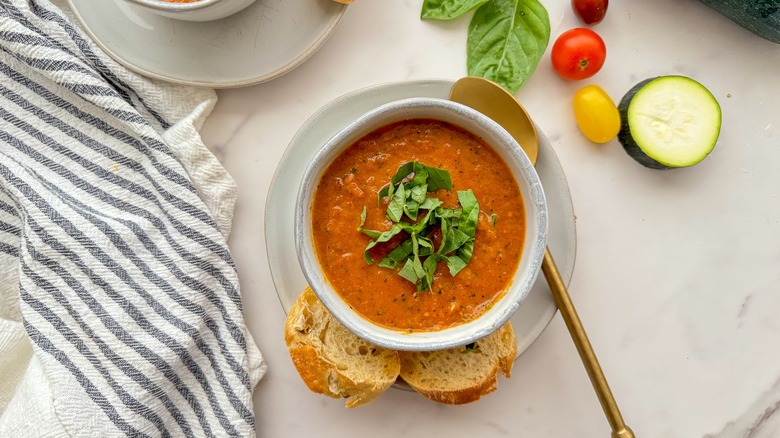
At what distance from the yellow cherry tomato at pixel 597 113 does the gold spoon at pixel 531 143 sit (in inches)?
13.1

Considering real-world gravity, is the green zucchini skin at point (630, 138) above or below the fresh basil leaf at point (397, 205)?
above

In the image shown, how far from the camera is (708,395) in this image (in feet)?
7.92

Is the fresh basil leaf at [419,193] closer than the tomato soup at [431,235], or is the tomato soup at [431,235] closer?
the fresh basil leaf at [419,193]

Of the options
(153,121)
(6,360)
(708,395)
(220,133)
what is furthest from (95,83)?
(708,395)

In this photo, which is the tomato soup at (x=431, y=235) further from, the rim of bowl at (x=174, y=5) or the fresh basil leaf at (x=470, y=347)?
the rim of bowl at (x=174, y=5)

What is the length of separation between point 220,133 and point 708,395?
2.44m

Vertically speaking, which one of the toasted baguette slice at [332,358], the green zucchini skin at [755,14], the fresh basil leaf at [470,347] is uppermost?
the green zucchini skin at [755,14]

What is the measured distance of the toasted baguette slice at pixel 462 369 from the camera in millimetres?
2062

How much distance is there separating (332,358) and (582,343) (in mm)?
961

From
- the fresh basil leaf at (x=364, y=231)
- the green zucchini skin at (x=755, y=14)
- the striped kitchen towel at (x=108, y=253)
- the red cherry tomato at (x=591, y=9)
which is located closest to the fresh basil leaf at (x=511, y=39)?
the red cherry tomato at (x=591, y=9)

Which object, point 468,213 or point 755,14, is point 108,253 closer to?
point 468,213

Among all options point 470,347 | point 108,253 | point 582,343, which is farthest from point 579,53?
point 108,253

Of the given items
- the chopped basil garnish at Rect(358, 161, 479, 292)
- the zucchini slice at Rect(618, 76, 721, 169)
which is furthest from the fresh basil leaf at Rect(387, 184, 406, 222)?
the zucchini slice at Rect(618, 76, 721, 169)

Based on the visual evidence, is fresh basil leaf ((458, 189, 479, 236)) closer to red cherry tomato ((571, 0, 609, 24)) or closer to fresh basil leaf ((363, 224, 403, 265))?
fresh basil leaf ((363, 224, 403, 265))
